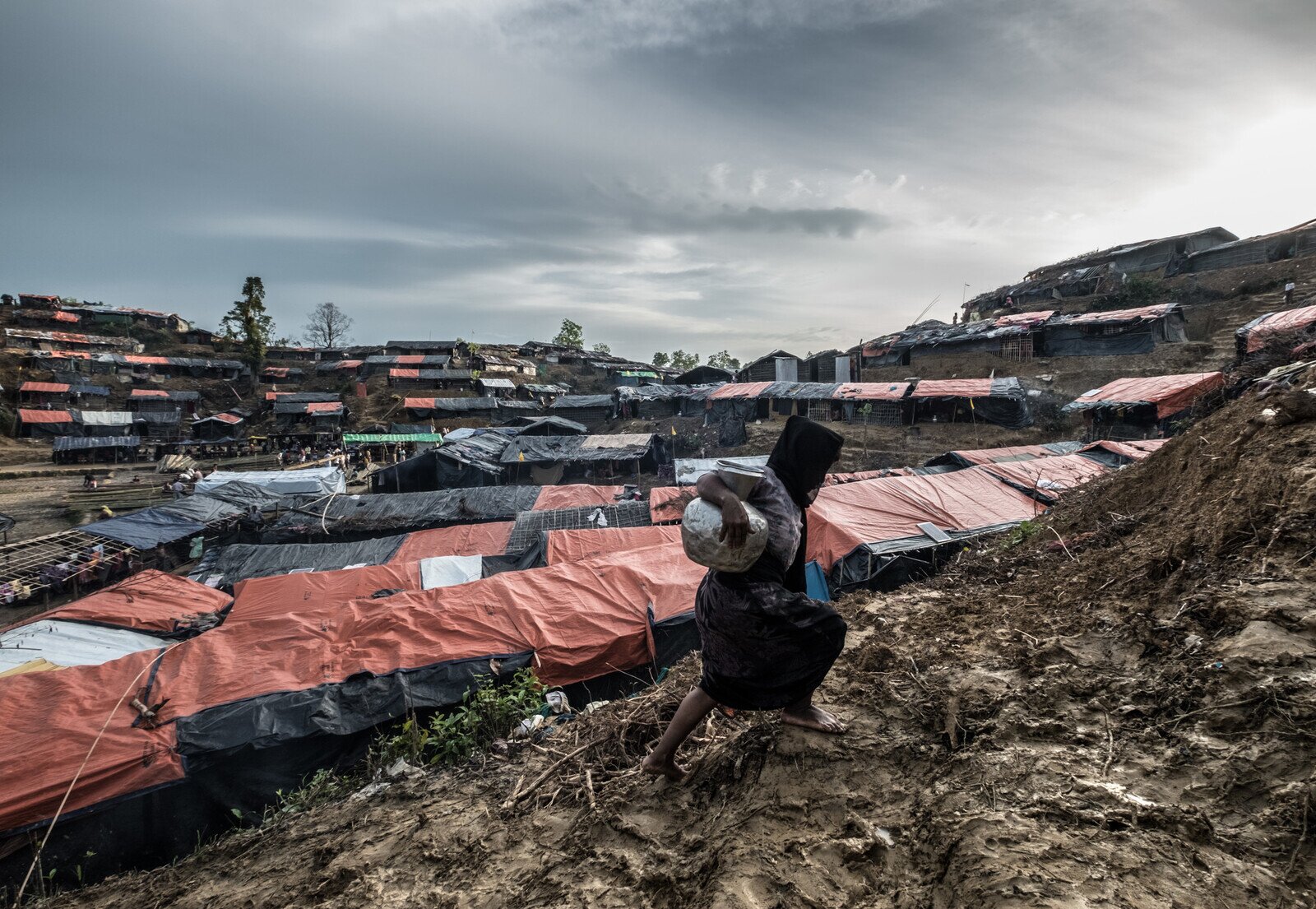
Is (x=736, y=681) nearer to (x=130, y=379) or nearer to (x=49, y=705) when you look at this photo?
(x=49, y=705)

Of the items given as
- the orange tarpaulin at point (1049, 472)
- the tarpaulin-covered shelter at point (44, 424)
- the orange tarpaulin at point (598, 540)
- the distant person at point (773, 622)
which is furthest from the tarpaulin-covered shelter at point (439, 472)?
the tarpaulin-covered shelter at point (44, 424)

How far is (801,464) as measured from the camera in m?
2.21

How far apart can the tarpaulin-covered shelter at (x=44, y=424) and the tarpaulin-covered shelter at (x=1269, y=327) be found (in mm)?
53229

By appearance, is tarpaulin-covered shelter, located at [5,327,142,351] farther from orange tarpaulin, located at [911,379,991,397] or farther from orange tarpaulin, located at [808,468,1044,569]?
orange tarpaulin, located at [911,379,991,397]

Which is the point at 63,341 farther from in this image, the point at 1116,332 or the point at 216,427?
the point at 1116,332

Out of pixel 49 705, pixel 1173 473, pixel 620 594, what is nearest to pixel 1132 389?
pixel 1173 473

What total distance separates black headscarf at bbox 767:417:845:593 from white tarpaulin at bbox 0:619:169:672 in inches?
384

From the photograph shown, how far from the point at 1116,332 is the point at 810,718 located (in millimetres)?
28826

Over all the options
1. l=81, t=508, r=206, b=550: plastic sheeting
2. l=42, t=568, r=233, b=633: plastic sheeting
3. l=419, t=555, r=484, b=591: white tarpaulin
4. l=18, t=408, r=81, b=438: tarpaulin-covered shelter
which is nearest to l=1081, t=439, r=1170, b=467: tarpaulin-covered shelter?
l=419, t=555, r=484, b=591: white tarpaulin

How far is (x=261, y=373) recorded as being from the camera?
4334 cm

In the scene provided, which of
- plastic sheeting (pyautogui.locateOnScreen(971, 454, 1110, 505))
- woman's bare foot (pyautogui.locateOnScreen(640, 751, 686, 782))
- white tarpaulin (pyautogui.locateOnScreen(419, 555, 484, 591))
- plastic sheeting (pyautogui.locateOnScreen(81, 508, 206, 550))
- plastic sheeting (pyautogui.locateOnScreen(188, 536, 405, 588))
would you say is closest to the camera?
woman's bare foot (pyautogui.locateOnScreen(640, 751, 686, 782))

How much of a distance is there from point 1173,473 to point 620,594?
5.78m

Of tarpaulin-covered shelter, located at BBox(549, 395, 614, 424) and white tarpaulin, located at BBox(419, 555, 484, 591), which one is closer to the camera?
A: white tarpaulin, located at BBox(419, 555, 484, 591)

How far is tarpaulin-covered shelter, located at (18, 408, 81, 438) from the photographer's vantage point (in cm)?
3023
